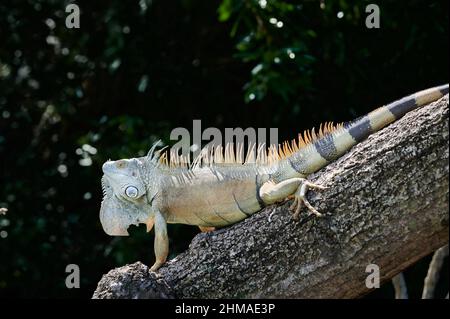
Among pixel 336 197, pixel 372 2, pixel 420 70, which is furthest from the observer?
pixel 420 70

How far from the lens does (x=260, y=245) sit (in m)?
3.92

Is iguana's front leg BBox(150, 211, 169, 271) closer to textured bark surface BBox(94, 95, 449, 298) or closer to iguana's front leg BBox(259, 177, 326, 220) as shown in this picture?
textured bark surface BBox(94, 95, 449, 298)

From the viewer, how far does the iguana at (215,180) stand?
4.10 metres

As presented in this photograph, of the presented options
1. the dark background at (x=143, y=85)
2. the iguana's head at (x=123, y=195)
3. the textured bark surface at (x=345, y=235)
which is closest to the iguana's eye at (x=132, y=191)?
the iguana's head at (x=123, y=195)

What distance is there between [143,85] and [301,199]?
304cm

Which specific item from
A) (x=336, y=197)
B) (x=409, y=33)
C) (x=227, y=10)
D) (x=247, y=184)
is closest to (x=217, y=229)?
(x=247, y=184)

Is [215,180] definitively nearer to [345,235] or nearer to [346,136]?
[346,136]

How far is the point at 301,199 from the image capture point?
3906mm

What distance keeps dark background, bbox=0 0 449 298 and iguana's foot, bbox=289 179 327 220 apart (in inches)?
79.3

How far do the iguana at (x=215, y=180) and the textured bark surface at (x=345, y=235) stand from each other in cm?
14

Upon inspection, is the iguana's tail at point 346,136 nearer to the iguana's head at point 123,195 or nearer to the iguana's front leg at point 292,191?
the iguana's front leg at point 292,191

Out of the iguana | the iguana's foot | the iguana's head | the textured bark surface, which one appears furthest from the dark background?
the textured bark surface
